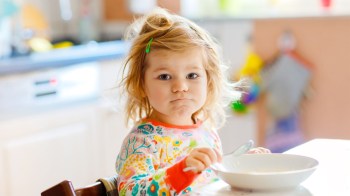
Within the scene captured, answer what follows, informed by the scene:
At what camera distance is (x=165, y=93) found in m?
1.53

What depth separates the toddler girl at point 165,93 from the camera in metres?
1.48

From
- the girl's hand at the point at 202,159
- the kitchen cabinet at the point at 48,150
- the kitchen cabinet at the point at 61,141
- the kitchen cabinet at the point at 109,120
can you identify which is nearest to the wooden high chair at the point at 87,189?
the girl's hand at the point at 202,159

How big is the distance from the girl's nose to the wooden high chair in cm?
23

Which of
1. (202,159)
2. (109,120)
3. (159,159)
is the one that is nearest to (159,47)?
(159,159)

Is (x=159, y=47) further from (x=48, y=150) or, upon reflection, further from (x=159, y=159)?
(x=48, y=150)

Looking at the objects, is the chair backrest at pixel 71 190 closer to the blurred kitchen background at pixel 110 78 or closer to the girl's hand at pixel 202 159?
the girl's hand at pixel 202 159

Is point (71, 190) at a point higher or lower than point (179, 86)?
lower

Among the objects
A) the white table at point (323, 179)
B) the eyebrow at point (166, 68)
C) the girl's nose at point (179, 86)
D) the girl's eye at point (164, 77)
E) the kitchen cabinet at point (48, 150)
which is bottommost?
the kitchen cabinet at point (48, 150)

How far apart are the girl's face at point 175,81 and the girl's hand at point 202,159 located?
0.26 metres

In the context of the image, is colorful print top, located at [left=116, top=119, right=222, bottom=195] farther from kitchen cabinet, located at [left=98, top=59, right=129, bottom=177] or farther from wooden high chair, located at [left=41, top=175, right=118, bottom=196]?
kitchen cabinet, located at [left=98, top=59, right=129, bottom=177]

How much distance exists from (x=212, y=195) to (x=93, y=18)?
102 inches

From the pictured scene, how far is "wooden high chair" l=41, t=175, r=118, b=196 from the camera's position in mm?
1249

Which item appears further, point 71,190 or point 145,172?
point 145,172

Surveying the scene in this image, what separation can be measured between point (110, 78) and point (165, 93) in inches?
62.1
